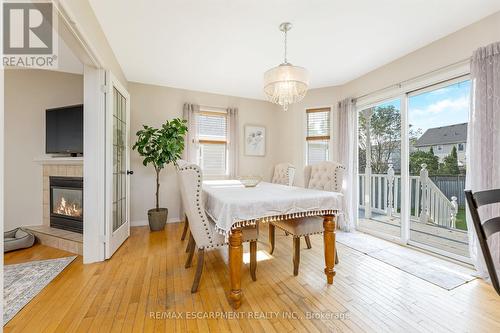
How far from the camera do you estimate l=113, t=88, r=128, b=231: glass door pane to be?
8.72 feet

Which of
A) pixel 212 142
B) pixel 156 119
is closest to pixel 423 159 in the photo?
pixel 212 142

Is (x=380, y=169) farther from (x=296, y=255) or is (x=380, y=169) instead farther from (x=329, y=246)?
(x=296, y=255)

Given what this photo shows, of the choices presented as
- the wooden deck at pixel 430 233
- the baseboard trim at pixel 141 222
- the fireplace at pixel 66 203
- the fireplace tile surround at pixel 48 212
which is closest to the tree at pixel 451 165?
the wooden deck at pixel 430 233

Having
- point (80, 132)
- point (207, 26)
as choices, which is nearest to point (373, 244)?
point (207, 26)

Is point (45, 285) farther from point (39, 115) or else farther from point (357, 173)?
point (357, 173)

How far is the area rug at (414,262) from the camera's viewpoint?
2.04 m

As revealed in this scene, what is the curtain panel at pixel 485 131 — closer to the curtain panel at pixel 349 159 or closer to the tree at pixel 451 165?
the tree at pixel 451 165

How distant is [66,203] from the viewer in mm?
2980

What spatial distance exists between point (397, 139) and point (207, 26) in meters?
2.98

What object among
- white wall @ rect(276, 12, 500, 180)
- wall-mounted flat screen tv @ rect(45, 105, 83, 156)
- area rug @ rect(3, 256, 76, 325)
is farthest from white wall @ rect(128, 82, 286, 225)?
area rug @ rect(3, 256, 76, 325)

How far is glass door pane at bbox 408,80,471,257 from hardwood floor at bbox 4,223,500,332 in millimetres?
1228

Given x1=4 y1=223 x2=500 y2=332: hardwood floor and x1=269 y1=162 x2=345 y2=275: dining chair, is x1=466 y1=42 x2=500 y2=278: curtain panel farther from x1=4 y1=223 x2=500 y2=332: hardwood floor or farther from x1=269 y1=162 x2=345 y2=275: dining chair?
x1=269 y1=162 x2=345 y2=275: dining chair

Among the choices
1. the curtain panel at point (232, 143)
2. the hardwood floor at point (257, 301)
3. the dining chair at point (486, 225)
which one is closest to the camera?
the dining chair at point (486, 225)

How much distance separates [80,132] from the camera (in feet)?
9.64
